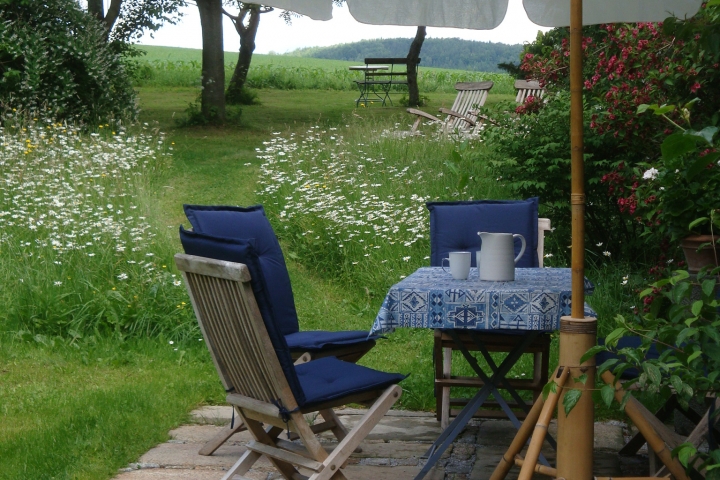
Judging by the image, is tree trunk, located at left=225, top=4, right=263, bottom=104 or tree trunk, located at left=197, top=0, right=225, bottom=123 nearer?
tree trunk, located at left=197, top=0, right=225, bottom=123

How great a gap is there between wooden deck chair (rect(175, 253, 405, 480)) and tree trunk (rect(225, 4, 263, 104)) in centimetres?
1555

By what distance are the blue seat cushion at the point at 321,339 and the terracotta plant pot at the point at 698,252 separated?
1411mm

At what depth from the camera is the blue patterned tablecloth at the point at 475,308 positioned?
9.87ft

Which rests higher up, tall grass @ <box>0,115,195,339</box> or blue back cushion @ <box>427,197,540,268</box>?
blue back cushion @ <box>427,197,540,268</box>

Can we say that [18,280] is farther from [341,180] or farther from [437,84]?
[437,84]

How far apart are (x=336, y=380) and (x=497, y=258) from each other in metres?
0.79

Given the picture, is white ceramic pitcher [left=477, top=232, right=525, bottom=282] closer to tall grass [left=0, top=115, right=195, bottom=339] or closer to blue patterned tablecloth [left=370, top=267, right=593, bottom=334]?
blue patterned tablecloth [left=370, top=267, right=593, bottom=334]

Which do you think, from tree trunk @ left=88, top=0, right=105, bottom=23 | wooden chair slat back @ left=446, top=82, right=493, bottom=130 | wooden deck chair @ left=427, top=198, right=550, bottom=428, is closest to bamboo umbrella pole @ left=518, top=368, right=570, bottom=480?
wooden deck chair @ left=427, top=198, right=550, bottom=428

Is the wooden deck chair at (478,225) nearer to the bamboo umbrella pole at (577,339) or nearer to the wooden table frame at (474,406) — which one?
the wooden table frame at (474,406)

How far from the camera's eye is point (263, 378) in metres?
2.89

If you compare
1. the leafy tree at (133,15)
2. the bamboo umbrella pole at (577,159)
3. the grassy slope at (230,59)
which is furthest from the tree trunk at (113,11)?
the grassy slope at (230,59)

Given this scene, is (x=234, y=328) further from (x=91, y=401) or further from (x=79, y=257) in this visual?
(x=79, y=257)

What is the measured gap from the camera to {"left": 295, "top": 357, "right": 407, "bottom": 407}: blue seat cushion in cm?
294

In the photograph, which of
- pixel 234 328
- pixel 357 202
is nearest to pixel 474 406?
pixel 234 328
